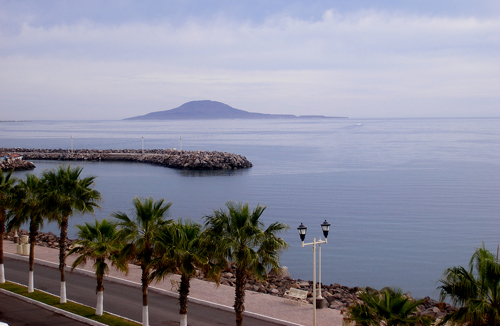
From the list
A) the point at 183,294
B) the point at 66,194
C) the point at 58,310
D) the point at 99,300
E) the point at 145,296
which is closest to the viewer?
the point at 183,294

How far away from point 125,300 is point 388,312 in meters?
11.7

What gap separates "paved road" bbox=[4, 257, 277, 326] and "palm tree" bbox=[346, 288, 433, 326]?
20.7 ft

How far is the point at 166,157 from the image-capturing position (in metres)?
90.3

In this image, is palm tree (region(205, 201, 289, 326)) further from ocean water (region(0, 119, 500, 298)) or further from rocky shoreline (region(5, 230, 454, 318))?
ocean water (region(0, 119, 500, 298))

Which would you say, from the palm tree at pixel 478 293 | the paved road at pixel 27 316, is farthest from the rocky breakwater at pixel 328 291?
the palm tree at pixel 478 293

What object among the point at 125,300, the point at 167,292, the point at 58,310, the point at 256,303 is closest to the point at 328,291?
the point at 256,303

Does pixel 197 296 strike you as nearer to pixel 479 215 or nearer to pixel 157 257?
pixel 157 257

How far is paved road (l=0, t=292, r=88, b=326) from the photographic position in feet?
52.8

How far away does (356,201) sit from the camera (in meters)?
49.4

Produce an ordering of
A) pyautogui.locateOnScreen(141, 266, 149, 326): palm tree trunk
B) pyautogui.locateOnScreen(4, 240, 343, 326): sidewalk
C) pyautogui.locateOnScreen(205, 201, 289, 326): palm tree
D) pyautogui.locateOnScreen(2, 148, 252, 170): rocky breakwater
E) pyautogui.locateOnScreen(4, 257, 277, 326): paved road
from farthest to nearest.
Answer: pyautogui.locateOnScreen(2, 148, 252, 170): rocky breakwater
pyautogui.locateOnScreen(4, 240, 343, 326): sidewalk
pyautogui.locateOnScreen(4, 257, 277, 326): paved road
pyautogui.locateOnScreen(141, 266, 149, 326): palm tree trunk
pyautogui.locateOnScreen(205, 201, 289, 326): palm tree

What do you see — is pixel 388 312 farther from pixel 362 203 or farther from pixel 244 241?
pixel 362 203

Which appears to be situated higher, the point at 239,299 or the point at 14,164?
the point at 14,164

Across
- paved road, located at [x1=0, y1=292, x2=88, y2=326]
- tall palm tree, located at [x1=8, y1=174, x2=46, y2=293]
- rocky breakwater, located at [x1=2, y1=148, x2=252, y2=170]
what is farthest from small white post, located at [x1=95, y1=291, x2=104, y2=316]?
rocky breakwater, located at [x1=2, y1=148, x2=252, y2=170]

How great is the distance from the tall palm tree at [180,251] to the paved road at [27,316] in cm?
481
